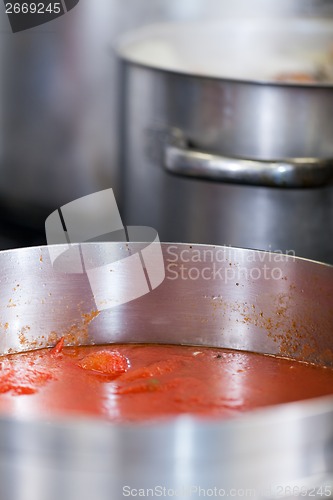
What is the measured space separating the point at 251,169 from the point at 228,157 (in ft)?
0.17

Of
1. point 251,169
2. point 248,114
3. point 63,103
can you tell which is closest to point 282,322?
point 251,169

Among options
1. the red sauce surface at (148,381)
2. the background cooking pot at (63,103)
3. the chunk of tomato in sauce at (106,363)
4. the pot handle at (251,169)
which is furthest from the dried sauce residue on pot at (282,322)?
the background cooking pot at (63,103)

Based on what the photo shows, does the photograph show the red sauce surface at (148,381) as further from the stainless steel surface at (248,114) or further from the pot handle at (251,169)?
the stainless steel surface at (248,114)

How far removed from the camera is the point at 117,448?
0.61 meters

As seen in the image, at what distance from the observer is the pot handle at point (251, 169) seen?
1.50 metres

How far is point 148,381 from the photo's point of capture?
96cm

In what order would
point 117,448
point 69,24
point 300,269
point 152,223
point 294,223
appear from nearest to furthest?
point 117,448
point 300,269
point 294,223
point 152,223
point 69,24

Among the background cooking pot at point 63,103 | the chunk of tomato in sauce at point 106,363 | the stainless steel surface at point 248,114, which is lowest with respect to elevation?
the background cooking pot at point 63,103

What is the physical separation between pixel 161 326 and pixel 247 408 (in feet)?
0.82

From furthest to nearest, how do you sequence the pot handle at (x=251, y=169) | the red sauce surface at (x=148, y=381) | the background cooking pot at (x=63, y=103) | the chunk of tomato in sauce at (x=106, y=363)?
the background cooking pot at (x=63, y=103) → the pot handle at (x=251, y=169) → the chunk of tomato in sauce at (x=106, y=363) → the red sauce surface at (x=148, y=381)

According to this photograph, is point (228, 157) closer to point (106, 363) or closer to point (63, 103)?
point (106, 363)

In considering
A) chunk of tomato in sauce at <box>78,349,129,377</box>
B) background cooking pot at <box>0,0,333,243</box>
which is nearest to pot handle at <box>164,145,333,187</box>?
chunk of tomato in sauce at <box>78,349,129,377</box>

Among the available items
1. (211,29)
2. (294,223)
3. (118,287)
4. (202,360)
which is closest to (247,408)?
(202,360)

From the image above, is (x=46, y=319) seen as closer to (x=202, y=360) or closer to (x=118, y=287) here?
(x=118, y=287)
